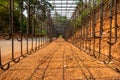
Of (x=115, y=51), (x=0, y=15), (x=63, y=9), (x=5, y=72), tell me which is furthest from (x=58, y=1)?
(x=5, y=72)

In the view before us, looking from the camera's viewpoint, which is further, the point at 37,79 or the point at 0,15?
the point at 0,15

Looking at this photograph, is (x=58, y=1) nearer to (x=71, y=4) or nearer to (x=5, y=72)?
(x=71, y=4)

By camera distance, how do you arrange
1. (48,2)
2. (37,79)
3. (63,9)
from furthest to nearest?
(63,9)
(48,2)
(37,79)

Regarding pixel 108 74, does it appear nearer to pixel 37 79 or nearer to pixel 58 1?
pixel 37 79

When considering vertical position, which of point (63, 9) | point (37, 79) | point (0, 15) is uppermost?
point (63, 9)

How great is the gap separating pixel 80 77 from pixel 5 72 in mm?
1270

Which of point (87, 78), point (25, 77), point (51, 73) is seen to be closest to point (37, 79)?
point (25, 77)

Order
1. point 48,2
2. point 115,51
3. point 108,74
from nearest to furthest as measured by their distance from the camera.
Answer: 1. point 108,74
2. point 115,51
3. point 48,2

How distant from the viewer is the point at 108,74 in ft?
12.5

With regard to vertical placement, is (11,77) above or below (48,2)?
below

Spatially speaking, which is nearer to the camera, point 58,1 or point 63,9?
point 58,1

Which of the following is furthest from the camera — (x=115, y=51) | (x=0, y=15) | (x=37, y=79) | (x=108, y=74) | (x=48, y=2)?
(x=48, y=2)

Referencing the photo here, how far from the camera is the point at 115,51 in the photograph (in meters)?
6.86

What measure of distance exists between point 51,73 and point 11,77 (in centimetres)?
68
